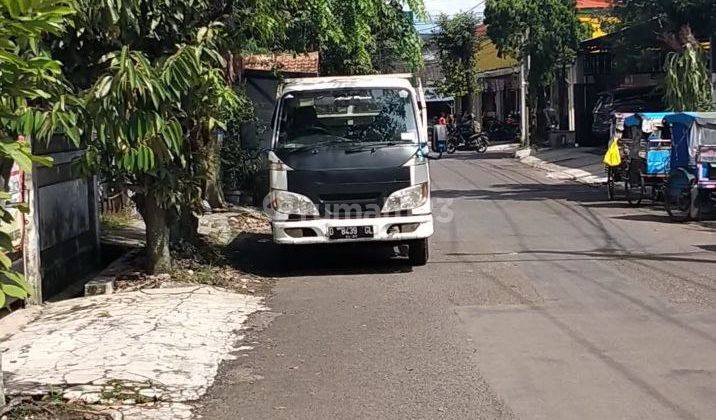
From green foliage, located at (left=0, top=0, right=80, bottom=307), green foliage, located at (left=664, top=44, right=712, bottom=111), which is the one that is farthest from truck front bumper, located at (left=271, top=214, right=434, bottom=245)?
green foliage, located at (left=664, top=44, right=712, bottom=111)

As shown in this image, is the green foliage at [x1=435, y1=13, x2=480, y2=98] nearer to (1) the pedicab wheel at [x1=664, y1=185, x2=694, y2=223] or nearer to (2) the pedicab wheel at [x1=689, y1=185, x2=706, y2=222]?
(1) the pedicab wheel at [x1=664, y1=185, x2=694, y2=223]

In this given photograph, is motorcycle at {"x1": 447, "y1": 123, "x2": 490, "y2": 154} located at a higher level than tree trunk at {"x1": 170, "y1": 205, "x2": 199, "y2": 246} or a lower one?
higher

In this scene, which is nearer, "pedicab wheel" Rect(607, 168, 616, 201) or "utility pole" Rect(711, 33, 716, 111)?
"pedicab wheel" Rect(607, 168, 616, 201)

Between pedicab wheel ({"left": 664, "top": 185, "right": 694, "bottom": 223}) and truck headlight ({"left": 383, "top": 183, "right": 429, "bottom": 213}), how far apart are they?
267 inches

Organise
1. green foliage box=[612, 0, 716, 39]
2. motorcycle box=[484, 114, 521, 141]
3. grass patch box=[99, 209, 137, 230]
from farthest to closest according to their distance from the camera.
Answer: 1. motorcycle box=[484, 114, 521, 141]
2. green foliage box=[612, 0, 716, 39]
3. grass patch box=[99, 209, 137, 230]

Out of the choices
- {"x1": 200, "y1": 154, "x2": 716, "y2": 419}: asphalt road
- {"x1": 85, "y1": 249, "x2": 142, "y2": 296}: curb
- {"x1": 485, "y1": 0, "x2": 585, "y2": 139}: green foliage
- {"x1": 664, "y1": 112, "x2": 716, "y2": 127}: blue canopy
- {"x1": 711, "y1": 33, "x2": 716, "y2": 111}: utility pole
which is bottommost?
{"x1": 200, "y1": 154, "x2": 716, "y2": 419}: asphalt road

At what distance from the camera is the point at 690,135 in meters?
15.8

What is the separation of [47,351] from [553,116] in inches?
1559

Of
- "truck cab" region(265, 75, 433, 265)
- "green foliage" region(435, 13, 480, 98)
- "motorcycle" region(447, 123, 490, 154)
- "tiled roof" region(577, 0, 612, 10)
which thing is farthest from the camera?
"green foliage" region(435, 13, 480, 98)

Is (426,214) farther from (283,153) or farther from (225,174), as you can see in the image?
(225,174)

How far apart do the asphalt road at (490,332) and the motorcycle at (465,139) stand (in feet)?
96.2

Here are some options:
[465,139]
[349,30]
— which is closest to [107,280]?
[349,30]

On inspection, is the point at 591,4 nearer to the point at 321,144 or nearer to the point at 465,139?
the point at 465,139

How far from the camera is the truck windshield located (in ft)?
37.6
